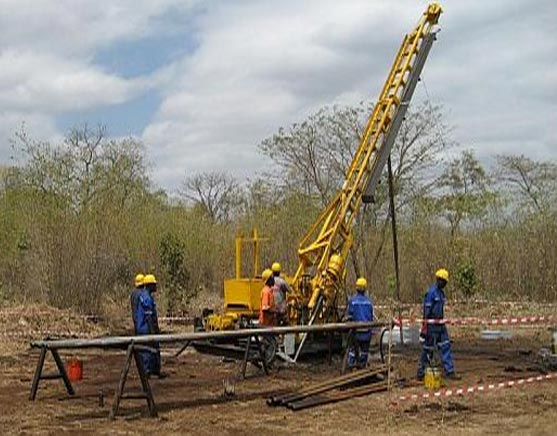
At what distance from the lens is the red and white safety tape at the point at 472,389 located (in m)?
12.7

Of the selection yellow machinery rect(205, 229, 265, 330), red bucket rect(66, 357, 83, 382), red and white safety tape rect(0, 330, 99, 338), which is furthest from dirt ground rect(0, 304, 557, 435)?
red and white safety tape rect(0, 330, 99, 338)

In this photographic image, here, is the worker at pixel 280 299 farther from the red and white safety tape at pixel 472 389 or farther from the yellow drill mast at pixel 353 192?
the red and white safety tape at pixel 472 389

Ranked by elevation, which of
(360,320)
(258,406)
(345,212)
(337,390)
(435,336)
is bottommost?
(258,406)

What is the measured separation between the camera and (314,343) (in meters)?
17.0

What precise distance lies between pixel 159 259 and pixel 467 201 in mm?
13341

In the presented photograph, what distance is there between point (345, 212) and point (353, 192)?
1.51 feet

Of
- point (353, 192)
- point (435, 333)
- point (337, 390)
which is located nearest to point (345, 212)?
point (353, 192)

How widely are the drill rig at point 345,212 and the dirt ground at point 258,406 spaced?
1.42m

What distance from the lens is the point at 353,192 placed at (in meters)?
18.0

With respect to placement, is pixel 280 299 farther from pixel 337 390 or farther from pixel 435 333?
pixel 337 390

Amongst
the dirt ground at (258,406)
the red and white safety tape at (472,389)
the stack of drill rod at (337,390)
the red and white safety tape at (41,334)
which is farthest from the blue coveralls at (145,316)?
the red and white safety tape at (41,334)

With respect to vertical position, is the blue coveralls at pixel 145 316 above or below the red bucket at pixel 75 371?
above

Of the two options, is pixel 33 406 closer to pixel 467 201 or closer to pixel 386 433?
pixel 386 433

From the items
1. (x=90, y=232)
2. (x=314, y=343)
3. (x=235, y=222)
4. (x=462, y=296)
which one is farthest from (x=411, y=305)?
(x=314, y=343)
